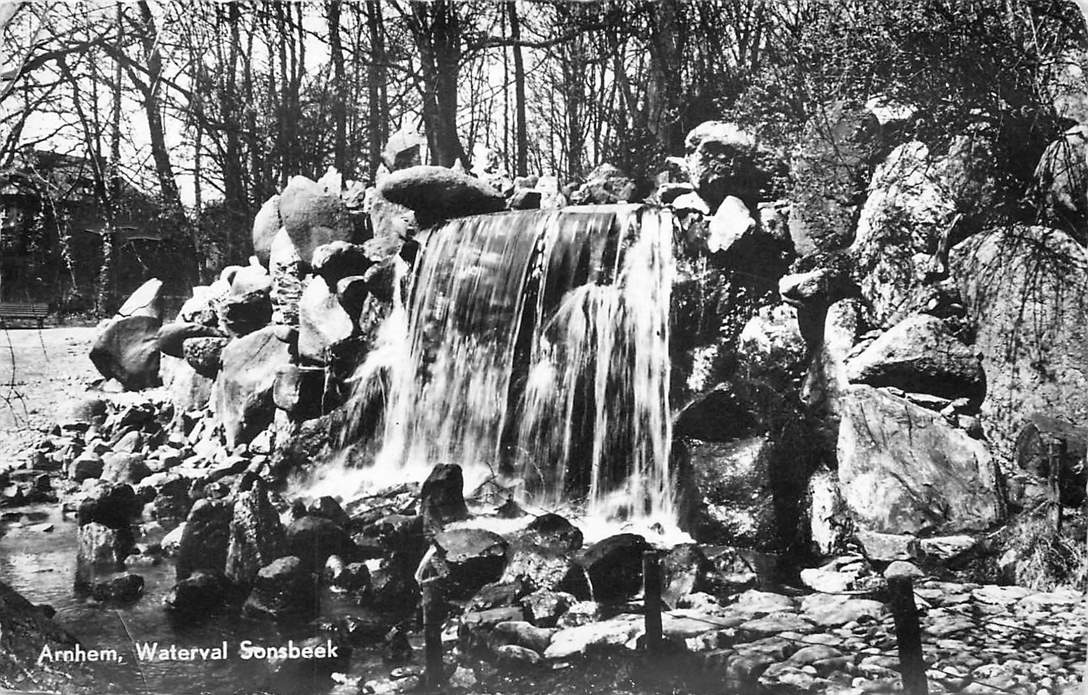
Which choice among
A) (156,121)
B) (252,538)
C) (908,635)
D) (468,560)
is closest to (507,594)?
(468,560)

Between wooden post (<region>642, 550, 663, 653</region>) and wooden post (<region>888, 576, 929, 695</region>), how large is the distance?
1.02 m

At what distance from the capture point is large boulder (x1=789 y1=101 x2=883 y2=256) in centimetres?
405

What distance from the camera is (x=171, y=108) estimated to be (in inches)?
169

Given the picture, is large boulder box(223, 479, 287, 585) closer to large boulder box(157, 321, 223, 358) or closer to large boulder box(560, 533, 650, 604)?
large boulder box(157, 321, 223, 358)

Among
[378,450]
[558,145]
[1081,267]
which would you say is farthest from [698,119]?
[378,450]

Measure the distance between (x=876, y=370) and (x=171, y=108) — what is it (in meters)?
4.00

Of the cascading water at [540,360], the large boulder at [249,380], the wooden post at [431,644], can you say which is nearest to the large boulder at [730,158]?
the cascading water at [540,360]

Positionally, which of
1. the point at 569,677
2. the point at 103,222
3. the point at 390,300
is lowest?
the point at 569,677

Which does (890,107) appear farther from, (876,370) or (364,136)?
(364,136)

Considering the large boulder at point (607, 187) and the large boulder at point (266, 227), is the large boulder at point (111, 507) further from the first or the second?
the large boulder at point (607, 187)

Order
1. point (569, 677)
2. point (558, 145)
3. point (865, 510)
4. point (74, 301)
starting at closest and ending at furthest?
point (569, 677)
point (865, 510)
point (74, 301)
point (558, 145)

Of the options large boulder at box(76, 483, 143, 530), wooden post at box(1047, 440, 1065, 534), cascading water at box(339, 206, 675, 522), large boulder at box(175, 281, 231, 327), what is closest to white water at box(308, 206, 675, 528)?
cascading water at box(339, 206, 675, 522)

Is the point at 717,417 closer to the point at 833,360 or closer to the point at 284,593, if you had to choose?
the point at 833,360

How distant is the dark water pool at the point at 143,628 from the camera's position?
382 cm
